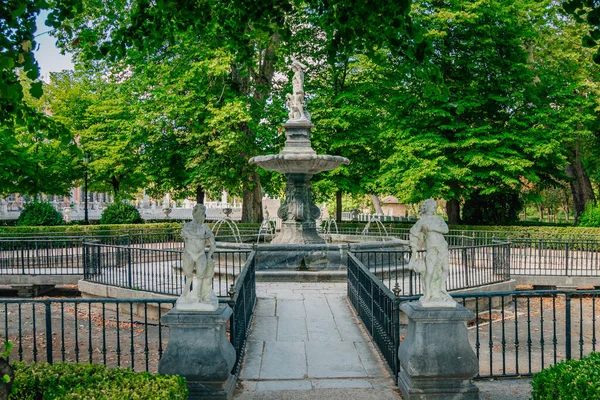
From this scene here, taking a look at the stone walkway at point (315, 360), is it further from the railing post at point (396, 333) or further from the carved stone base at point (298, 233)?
the carved stone base at point (298, 233)

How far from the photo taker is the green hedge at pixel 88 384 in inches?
173

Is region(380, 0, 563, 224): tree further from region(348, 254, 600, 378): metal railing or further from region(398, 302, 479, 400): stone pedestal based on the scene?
region(398, 302, 479, 400): stone pedestal

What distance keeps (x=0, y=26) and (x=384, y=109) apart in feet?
84.5

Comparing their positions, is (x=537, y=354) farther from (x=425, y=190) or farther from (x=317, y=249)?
(x=425, y=190)

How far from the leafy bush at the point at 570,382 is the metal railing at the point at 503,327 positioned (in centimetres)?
170

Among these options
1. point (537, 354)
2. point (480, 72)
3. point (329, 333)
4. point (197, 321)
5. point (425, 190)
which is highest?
point (480, 72)

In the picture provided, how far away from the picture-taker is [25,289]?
15.9 m

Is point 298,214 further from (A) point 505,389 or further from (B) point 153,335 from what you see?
(A) point 505,389

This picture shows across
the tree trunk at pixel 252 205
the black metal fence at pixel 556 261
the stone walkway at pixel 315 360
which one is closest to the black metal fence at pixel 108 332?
the stone walkway at pixel 315 360

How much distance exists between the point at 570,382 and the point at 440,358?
167 cm

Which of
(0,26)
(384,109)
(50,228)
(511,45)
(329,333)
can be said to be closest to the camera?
(0,26)

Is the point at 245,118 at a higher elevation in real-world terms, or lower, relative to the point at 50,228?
higher

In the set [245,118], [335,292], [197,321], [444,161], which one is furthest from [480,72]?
[197,321]

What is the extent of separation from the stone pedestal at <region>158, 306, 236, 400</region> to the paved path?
55 centimetres
